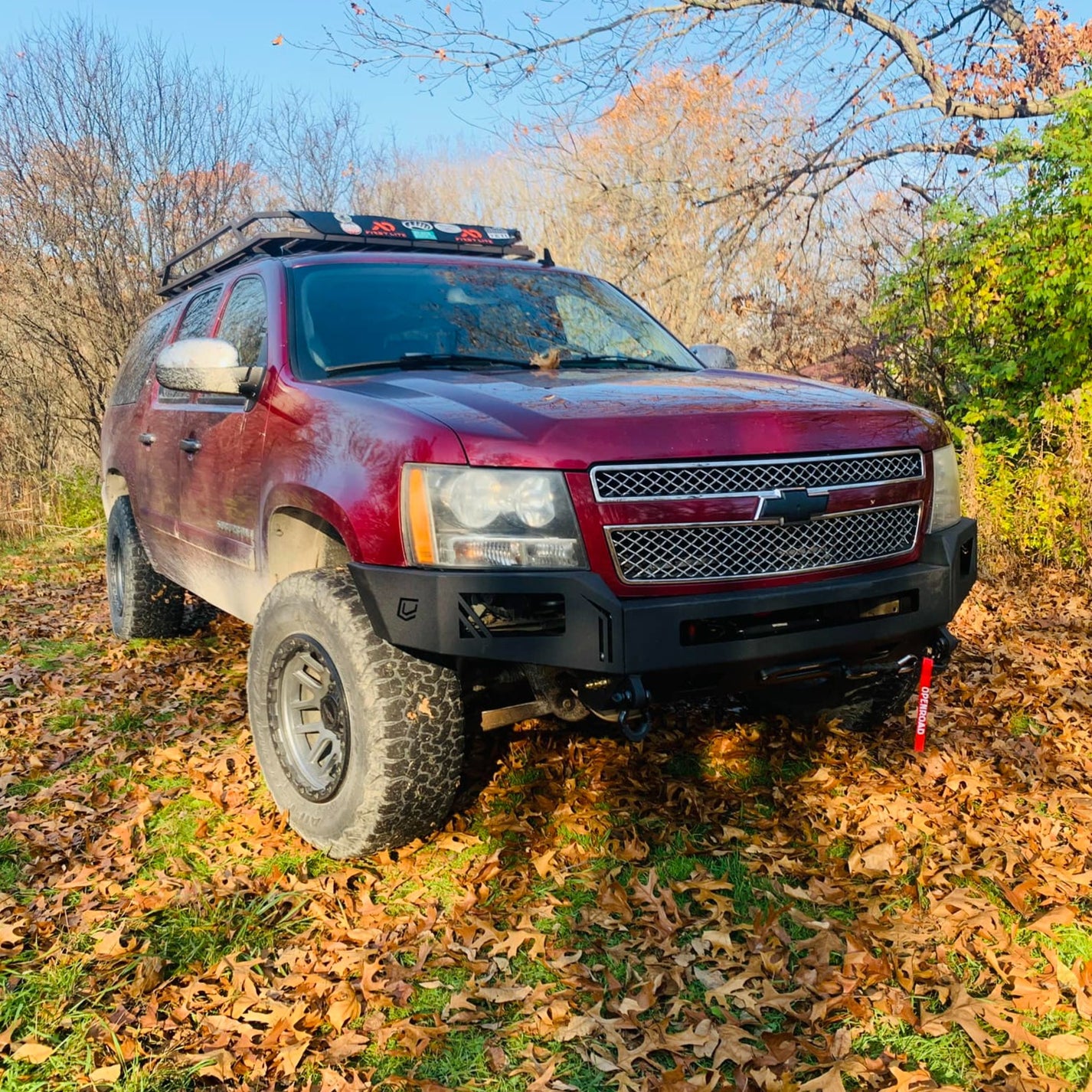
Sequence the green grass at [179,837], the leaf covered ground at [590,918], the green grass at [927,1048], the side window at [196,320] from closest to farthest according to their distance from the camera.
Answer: the green grass at [927,1048] < the leaf covered ground at [590,918] < the green grass at [179,837] < the side window at [196,320]

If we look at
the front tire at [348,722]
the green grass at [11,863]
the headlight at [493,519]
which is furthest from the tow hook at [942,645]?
the green grass at [11,863]

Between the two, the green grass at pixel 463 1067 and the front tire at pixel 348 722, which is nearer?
the green grass at pixel 463 1067

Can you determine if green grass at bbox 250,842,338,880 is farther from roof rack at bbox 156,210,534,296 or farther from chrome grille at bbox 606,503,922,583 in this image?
roof rack at bbox 156,210,534,296

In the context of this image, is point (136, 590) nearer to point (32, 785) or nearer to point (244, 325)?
point (32, 785)

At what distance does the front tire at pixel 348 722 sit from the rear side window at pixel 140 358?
286cm

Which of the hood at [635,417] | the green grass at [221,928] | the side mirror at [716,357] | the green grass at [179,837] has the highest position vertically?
the side mirror at [716,357]

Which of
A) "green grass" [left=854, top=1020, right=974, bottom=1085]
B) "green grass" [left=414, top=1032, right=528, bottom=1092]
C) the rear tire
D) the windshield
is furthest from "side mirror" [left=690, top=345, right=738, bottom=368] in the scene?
the rear tire

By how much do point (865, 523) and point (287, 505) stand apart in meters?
1.91

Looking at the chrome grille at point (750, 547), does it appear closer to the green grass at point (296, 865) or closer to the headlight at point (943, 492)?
the headlight at point (943, 492)

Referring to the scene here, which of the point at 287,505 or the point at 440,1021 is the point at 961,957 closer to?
the point at 440,1021

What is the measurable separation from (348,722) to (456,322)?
169 centimetres

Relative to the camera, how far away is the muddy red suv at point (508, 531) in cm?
257

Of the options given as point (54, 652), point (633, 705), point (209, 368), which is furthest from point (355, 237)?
point (54, 652)

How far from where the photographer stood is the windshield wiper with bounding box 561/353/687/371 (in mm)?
3723
